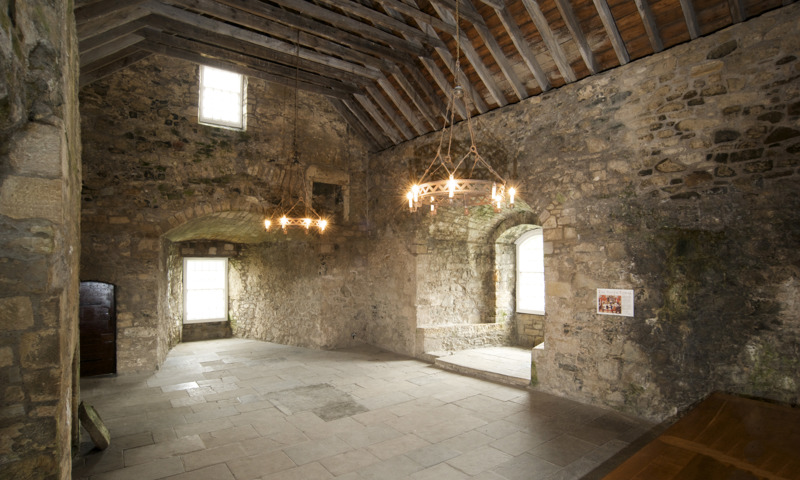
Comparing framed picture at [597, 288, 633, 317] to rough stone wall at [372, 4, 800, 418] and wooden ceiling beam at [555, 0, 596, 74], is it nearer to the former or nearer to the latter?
rough stone wall at [372, 4, 800, 418]

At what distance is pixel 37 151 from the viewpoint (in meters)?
1.98

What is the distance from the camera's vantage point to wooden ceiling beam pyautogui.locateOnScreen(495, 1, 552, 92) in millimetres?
4718

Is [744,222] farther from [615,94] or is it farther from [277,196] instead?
[277,196]

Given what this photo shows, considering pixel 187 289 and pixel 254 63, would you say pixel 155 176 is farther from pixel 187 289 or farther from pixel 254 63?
pixel 187 289

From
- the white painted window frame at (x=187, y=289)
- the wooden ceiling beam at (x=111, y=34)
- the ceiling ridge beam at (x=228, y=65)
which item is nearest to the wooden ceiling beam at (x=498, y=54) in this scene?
the ceiling ridge beam at (x=228, y=65)

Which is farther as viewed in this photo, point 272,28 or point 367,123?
point 367,123

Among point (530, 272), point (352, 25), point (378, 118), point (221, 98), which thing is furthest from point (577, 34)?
point (221, 98)

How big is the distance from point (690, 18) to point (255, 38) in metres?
5.19

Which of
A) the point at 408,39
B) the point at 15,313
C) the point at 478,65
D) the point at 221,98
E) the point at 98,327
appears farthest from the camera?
the point at 221,98

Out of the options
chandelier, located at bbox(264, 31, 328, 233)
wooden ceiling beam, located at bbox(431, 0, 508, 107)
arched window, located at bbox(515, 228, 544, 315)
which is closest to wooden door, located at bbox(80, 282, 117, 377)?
chandelier, located at bbox(264, 31, 328, 233)

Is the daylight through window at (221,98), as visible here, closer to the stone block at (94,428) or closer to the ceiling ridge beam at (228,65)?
the ceiling ridge beam at (228,65)

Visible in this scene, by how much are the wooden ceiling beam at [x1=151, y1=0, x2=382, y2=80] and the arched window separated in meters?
4.07

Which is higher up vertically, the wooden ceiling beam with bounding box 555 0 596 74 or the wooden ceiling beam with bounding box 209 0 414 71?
the wooden ceiling beam with bounding box 209 0 414 71

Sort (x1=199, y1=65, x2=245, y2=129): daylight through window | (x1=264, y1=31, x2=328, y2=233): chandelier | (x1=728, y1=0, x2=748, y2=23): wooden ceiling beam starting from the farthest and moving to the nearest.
A: (x1=264, y1=31, x2=328, y2=233): chandelier < (x1=199, y1=65, x2=245, y2=129): daylight through window < (x1=728, y1=0, x2=748, y2=23): wooden ceiling beam
